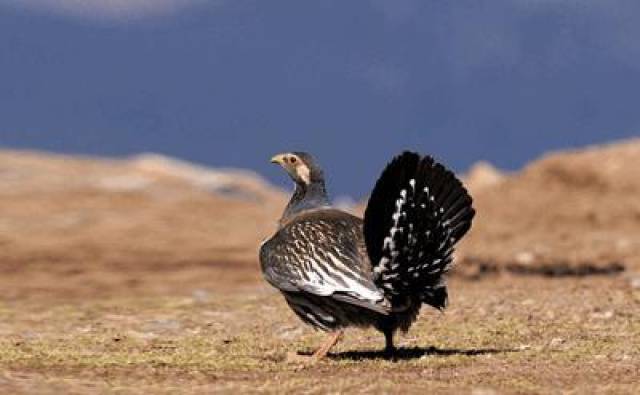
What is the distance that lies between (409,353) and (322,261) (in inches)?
66.6

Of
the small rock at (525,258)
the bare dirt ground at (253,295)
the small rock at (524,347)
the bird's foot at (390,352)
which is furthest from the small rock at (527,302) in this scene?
the small rock at (525,258)

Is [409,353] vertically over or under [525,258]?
under

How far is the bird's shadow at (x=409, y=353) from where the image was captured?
1077cm

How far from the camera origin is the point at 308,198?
11.1 metres

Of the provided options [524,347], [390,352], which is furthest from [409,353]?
[524,347]

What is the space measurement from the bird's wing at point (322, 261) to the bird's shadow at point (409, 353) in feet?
3.51

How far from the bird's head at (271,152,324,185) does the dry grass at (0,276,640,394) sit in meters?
1.62

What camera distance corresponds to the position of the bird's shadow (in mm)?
10773

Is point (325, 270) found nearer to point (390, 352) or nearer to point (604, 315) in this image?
point (390, 352)

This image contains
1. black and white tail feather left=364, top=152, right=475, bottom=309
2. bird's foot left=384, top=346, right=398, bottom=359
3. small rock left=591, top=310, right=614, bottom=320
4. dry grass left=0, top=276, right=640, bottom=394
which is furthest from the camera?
small rock left=591, top=310, right=614, bottom=320

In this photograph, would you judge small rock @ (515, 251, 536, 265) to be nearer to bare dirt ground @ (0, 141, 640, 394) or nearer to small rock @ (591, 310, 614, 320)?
bare dirt ground @ (0, 141, 640, 394)

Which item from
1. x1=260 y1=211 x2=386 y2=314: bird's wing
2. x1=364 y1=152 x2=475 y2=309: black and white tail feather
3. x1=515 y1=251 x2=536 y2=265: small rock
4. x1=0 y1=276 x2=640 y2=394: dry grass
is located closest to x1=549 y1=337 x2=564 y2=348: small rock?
x1=0 y1=276 x2=640 y2=394: dry grass

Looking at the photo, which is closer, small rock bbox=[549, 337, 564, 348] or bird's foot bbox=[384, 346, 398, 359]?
bird's foot bbox=[384, 346, 398, 359]

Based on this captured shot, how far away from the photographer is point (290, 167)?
11.3 m
